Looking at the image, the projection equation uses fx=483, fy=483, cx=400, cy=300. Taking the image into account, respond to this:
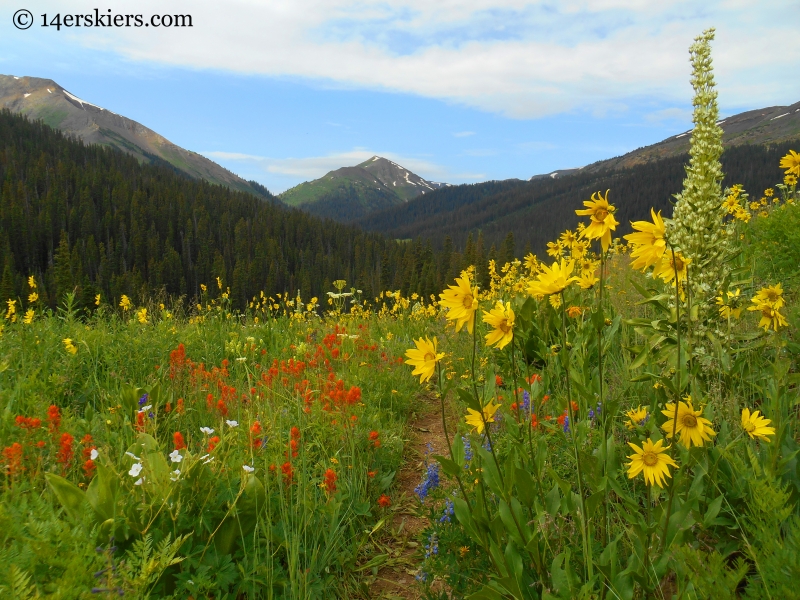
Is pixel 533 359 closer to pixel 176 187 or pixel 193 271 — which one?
pixel 193 271

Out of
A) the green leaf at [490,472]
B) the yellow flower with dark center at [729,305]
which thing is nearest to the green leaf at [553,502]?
the green leaf at [490,472]

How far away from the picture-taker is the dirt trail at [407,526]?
248 cm

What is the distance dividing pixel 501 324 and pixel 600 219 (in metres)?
0.50

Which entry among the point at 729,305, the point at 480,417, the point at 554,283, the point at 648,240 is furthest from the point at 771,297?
the point at 480,417

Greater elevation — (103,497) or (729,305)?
(729,305)

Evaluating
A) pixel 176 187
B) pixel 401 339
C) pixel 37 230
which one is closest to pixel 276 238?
pixel 176 187

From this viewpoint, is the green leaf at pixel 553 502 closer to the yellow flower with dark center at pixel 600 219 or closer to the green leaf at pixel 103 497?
the yellow flower with dark center at pixel 600 219

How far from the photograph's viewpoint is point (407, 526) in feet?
9.98

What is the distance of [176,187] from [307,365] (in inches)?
5225

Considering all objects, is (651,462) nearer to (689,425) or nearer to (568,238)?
(689,425)

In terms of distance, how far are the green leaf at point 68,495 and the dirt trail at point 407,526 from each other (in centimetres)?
141

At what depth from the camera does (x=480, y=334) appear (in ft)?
16.3

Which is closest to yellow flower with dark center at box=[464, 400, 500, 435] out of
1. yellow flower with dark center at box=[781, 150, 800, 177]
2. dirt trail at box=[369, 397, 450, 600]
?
dirt trail at box=[369, 397, 450, 600]

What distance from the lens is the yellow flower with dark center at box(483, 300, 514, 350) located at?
5.47 feet
